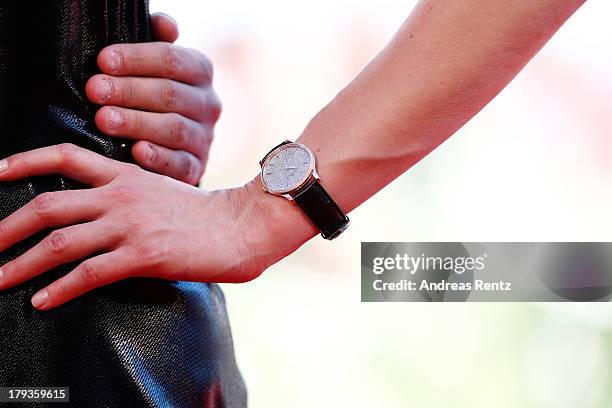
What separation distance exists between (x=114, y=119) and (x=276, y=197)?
0.21 metres

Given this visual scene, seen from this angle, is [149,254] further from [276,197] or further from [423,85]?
[423,85]

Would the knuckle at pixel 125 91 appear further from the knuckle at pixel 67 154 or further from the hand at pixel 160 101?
the knuckle at pixel 67 154

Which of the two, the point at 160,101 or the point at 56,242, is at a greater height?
the point at 160,101

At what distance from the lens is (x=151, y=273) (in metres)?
1.03

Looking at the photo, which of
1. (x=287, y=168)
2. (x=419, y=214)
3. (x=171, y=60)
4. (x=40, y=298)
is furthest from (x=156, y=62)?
(x=419, y=214)

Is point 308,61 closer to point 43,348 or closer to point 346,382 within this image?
point 346,382

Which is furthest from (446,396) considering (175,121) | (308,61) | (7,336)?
(7,336)

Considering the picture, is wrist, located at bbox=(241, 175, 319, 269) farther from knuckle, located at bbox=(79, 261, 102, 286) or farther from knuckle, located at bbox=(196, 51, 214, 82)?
knuckle, located at bbox=(196, 51, 214, 82)

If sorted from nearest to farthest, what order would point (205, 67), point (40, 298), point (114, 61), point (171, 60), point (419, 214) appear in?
point (40, 298) → point (114, 61) → point (171, 60) → point (205, 67) → point (419, 214)

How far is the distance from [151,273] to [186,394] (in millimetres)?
143

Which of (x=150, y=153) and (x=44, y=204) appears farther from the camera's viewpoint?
(x=150, y=153)

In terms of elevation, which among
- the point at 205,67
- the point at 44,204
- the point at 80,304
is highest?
the point at 205,67

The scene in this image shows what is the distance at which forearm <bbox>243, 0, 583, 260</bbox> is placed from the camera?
970 mm

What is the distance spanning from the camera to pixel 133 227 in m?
1.03
